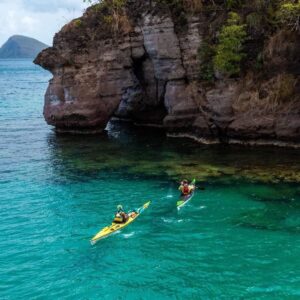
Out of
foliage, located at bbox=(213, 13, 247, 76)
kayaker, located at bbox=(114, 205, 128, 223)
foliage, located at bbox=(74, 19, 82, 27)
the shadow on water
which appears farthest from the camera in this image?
foliage, located at bbox=(74, 19, 82, 27)

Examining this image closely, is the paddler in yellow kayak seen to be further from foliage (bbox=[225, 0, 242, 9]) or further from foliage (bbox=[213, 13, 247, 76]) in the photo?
foliage (bbox=[225, 0, 242, 9])

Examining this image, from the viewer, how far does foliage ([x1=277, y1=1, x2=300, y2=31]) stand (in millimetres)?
39062

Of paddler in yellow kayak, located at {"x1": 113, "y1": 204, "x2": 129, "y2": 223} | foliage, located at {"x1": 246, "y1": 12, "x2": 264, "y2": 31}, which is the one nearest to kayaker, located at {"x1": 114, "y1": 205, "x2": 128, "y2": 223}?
paddler in yellow kayak, located at {"x1": 113, "y1": 204, "x2": 129, "y2": 223}

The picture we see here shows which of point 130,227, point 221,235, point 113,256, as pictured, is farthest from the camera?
point 130,227

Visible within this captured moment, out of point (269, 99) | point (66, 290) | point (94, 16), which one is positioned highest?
point (94, 16)

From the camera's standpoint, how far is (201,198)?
109 ft

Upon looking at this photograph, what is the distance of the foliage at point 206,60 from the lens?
47.2m

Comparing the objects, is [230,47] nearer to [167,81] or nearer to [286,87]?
[286,87]

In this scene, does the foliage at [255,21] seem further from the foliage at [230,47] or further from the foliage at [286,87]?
the foliage at [286,87]

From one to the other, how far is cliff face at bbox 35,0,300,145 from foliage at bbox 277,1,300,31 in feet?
3.48

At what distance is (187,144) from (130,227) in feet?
65.9

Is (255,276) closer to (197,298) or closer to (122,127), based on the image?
(197,298)

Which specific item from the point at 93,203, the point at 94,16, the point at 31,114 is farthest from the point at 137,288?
the point at 31,114

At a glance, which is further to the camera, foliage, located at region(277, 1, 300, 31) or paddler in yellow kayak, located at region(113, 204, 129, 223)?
foliage, located at region(277, 1, 300, 31)
